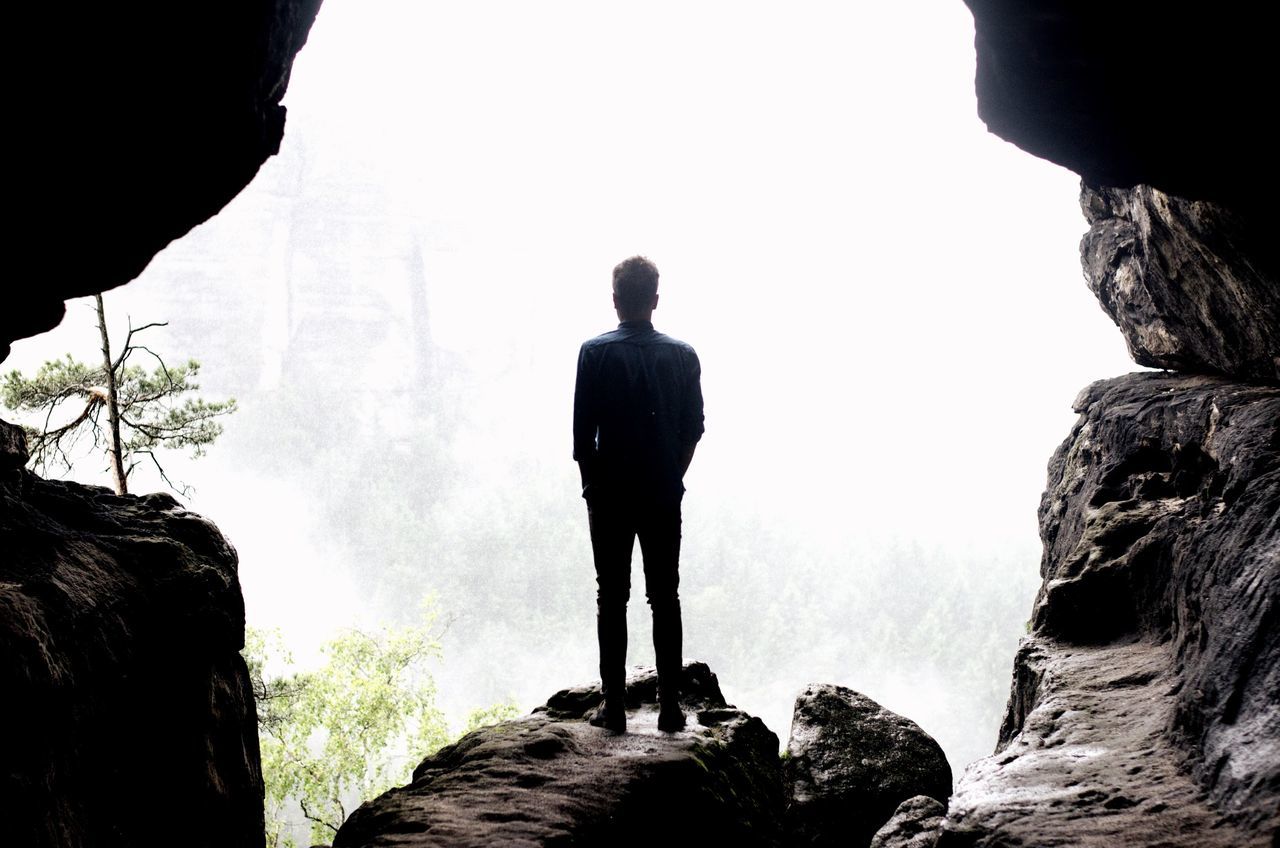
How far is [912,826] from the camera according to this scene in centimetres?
622

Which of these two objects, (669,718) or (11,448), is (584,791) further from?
(11,448)

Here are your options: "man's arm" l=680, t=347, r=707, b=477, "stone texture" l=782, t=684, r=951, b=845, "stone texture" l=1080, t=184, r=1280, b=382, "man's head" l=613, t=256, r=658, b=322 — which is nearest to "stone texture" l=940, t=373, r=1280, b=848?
"stone texture" l=1080, t=184, r=1280, b=382

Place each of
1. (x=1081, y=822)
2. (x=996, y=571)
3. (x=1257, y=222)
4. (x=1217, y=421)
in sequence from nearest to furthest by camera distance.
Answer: (x=1081, y=822) → (x=1257, y=222) → (x=1217, y=421) → (x=996, y=571)

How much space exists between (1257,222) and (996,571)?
10920cm

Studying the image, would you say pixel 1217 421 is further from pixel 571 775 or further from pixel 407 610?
pixel 407 610

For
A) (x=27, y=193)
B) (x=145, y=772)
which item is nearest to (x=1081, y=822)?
(x=145, y=772)

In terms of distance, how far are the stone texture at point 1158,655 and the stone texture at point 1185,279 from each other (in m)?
0.43

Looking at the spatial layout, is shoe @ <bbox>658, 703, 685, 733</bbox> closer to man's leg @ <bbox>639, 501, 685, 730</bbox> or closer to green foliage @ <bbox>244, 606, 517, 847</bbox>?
man's leg @ <bbox>639, 501, 685, 730</bbox>

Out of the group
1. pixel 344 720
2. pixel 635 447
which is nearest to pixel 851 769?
pixel 635 447

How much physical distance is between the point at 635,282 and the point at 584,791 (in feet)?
10.4

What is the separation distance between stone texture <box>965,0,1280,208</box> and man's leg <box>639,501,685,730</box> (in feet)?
11.7

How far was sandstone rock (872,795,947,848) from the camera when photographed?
5.93 meters

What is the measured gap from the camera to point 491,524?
106812 millimetres

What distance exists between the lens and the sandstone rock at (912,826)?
19.4 feet
